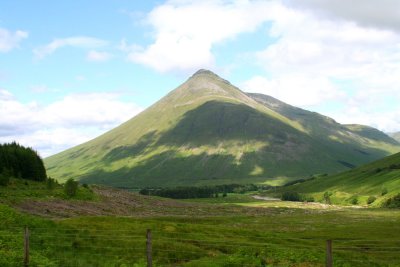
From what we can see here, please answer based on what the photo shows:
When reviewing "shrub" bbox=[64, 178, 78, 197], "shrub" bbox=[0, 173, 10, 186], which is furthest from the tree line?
"shrub" bbox=[64, 178, 78, 197]

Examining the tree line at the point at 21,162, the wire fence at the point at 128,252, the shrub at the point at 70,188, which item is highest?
the tree line at the point at 21,162

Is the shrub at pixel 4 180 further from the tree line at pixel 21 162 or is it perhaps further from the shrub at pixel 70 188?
the shrub at pixel 70 188

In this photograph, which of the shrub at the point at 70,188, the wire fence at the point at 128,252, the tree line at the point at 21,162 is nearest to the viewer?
the wire fence at the point at 128,252

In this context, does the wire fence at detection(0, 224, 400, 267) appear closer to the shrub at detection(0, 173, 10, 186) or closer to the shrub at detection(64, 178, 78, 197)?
the shrub at detection(0, 173, 10, 186)

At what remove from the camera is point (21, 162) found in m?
136

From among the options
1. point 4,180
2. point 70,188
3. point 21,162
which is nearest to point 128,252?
point 4,180

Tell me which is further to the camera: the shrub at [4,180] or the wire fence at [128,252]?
the shrub at [4,180]

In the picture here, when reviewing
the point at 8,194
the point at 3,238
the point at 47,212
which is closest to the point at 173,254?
the point at 3,238

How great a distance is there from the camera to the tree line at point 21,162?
428 ft

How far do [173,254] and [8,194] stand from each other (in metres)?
67.0

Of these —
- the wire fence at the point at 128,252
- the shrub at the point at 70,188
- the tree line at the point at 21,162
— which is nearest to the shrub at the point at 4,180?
the tree line at the point at 21,162

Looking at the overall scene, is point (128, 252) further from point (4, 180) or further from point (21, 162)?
point (21, 162)

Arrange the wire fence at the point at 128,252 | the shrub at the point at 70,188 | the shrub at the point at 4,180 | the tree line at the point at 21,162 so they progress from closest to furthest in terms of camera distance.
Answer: the wire fence at the point at 128,252
the shrub at the point at 4,180
the shrub at the point at 70,188
the tree line at the point at 21,162

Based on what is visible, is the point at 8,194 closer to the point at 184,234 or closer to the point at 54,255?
the point at 184,234
